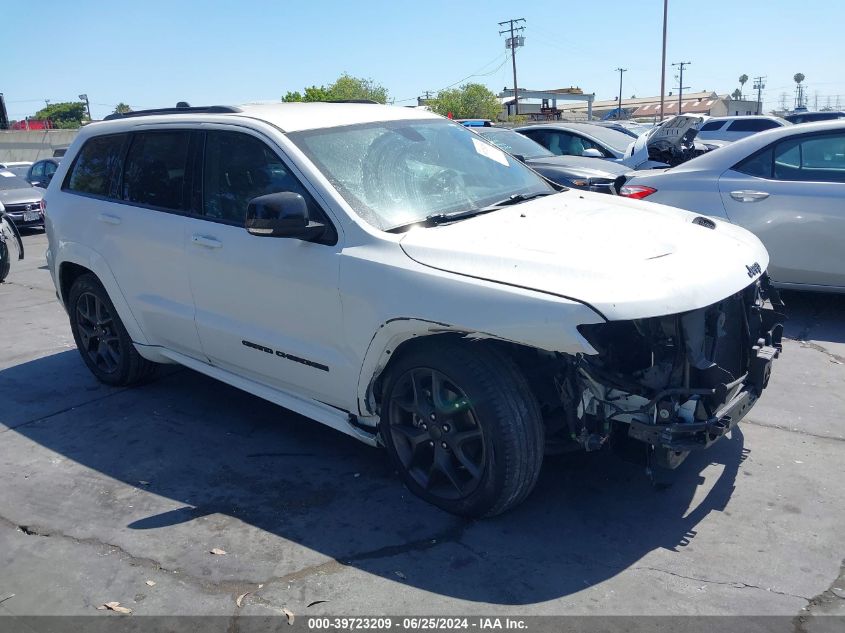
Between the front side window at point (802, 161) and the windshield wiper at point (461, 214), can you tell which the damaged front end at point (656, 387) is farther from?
the front side window at point (802, 161)

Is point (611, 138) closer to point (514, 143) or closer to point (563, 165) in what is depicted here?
point (514, 143)

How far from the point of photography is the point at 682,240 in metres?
3.63

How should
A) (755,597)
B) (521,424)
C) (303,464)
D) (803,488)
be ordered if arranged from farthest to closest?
(303,464)
(803,488)
(521,424)
(755,597)

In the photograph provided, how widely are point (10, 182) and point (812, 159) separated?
16010 mm

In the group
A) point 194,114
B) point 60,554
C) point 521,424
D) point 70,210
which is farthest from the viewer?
point 70,210

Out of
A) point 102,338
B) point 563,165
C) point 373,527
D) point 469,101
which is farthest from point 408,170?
point 469,101

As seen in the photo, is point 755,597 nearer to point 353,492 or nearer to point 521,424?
point 521,424

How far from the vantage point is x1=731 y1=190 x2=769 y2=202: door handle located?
6277 mm

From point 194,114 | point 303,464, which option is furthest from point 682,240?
point 194,114

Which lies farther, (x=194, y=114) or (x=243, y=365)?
(x=194, y=114)

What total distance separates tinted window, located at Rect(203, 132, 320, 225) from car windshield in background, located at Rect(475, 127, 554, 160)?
657cm

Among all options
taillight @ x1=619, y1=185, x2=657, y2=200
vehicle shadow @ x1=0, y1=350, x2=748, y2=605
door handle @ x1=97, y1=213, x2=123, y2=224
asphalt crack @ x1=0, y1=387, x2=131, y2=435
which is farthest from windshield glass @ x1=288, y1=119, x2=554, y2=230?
asphalt crack @ x1=0, y1=387, x2=131, y2=435

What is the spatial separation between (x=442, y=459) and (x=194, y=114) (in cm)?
269

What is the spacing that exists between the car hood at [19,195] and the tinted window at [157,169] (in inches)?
493
